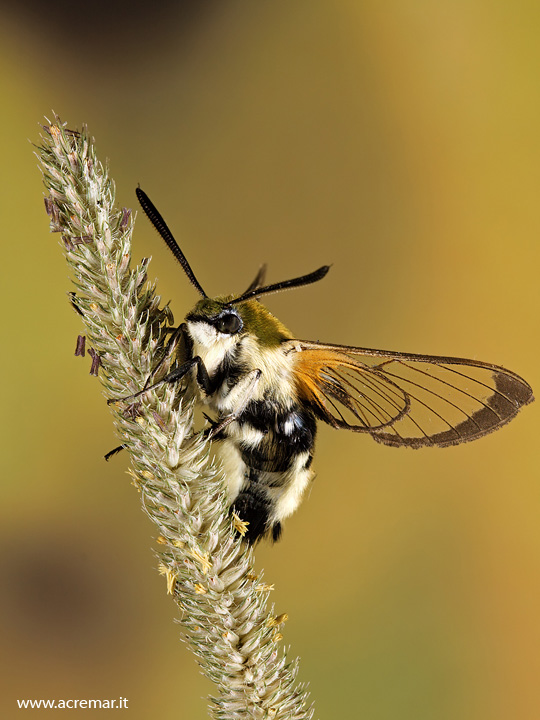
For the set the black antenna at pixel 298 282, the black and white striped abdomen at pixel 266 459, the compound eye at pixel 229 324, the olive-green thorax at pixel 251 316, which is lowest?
the black and white striped abdomen at pixel 266 459

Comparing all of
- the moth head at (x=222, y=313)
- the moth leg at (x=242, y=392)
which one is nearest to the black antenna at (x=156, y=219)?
the moth head at (x=222, y=313)

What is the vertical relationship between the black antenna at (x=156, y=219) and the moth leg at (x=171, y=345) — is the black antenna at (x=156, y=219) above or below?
above

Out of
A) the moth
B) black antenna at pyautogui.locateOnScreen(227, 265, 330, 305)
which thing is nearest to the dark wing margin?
the moth

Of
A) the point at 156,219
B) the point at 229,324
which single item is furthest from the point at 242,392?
the point at 156,219

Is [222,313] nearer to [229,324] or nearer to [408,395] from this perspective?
[229,324]

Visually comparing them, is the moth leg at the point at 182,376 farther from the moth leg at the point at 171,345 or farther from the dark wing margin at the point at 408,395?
the dark wing margin at the point at 408,395

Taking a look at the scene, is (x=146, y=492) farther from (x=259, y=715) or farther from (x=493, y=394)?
(x=493, y=394)

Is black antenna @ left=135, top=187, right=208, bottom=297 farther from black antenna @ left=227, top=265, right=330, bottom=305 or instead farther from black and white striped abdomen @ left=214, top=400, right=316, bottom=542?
black and white striped abdomen @ left=214, top=400, right=316, bottom=542
